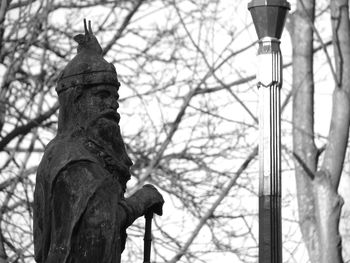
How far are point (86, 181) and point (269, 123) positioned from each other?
4290mm

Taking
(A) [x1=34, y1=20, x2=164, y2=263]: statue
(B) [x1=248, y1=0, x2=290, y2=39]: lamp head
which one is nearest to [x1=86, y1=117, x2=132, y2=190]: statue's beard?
(A) [x1=34, y1=20, x2=164, y2=263]: statue

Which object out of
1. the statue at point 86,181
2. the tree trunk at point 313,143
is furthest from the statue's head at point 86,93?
the tree trunk at point 313,143

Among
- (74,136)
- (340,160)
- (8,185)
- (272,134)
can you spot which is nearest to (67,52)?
(8,185)

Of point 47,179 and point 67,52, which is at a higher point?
point 67,52

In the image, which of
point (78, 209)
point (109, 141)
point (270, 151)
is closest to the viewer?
point (78, 209)

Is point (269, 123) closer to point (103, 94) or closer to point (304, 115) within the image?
point (103, 94)

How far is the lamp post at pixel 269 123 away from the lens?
12.6m

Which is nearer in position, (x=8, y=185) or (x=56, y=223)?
(x=56, y=223)

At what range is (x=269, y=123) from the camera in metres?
12.8

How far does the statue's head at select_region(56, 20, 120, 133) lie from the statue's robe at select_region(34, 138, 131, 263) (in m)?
0.21

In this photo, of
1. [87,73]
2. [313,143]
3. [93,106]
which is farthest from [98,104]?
[313,143]

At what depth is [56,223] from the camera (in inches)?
343

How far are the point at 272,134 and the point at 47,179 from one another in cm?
421

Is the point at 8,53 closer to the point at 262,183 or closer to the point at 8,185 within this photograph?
the point at 8,185
